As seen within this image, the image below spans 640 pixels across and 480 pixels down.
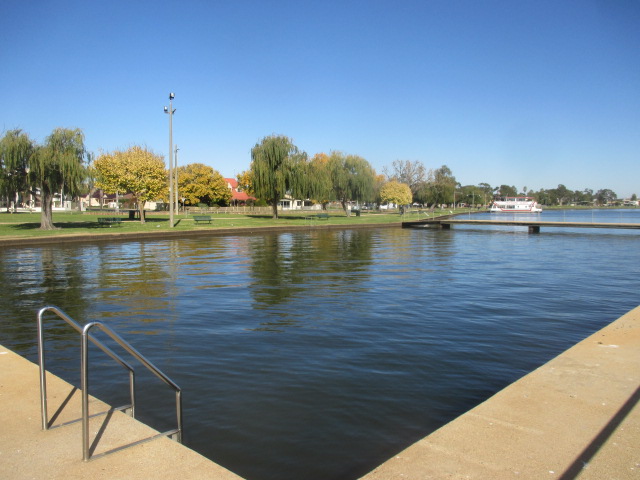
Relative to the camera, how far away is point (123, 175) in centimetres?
4366

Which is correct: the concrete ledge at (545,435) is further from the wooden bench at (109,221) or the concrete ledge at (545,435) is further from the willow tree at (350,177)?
the willow tree at (350,177)

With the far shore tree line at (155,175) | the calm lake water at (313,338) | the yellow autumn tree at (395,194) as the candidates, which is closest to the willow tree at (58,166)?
the far shore tree line at (155,175)

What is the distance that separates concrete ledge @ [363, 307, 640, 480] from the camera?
3.61 meters

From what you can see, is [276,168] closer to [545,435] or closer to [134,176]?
[134,176]

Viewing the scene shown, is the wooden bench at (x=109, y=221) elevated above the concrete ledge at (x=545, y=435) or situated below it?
above

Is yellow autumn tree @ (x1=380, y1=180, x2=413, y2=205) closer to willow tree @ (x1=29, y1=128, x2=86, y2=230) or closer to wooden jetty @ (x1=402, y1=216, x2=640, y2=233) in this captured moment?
wooden jetty @ (x1=402, y1=216, x2=640, y2=233)

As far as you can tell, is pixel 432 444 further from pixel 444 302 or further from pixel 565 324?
pixel 444 302

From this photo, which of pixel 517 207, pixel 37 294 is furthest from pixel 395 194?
pixel 37 294

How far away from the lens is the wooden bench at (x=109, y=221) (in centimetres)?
3966

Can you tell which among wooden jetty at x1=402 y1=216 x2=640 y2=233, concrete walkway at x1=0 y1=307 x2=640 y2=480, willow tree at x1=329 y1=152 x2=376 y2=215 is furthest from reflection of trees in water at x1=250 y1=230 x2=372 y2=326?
willow tree at x1=329 y1=152 x2=376 y2=215

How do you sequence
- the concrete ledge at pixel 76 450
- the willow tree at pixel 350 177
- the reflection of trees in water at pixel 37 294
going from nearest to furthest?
1. the concrete ledge at pixel 76 450
2. the reflection of trees in water at pixel 37 294
3. the willow tree at pixel 350 177

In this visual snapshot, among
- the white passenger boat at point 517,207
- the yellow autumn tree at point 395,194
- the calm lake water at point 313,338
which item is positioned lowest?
the calm lake water at point 313,338

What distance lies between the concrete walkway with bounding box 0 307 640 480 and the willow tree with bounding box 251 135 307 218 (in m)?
47.1

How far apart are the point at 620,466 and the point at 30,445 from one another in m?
4.20
